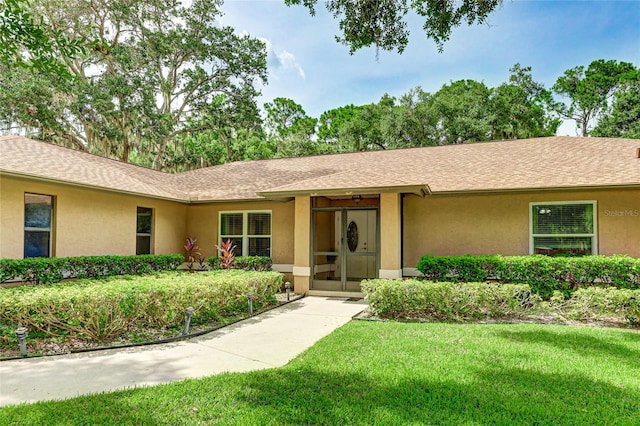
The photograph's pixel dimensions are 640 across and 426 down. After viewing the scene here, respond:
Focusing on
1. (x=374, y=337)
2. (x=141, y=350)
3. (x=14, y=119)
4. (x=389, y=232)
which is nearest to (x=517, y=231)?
(x=389, y=232)

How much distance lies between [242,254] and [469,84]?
27.3m

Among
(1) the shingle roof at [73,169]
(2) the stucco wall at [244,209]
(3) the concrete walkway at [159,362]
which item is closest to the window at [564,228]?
(3) the concrete walkway at [159,362]

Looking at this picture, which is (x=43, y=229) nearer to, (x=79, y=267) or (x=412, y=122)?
(x=79, y=267)

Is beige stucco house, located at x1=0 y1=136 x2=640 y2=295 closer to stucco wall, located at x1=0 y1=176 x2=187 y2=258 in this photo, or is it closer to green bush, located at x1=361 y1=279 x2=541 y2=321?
stucco wall, located at x1=0 y1=176 x2=187 y2=258

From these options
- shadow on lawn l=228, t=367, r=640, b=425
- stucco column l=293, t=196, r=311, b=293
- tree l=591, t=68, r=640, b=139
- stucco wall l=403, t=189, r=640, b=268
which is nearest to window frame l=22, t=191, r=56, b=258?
stucco column l=293, t=196, r=311, b=293

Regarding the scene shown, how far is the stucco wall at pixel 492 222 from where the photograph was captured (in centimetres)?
1002

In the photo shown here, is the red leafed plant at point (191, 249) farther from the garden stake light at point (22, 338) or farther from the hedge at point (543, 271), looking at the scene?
the garden stake light at point (22, 338)

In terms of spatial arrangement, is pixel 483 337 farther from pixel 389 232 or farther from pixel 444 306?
pixel 389 232

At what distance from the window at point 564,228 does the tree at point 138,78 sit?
18186 mm

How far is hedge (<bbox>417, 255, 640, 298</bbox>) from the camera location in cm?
856

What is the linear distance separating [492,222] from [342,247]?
431cm

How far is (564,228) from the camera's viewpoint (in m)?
10.5

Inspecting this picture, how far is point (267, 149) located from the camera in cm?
3500

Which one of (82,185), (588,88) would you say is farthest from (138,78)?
(588,88)
